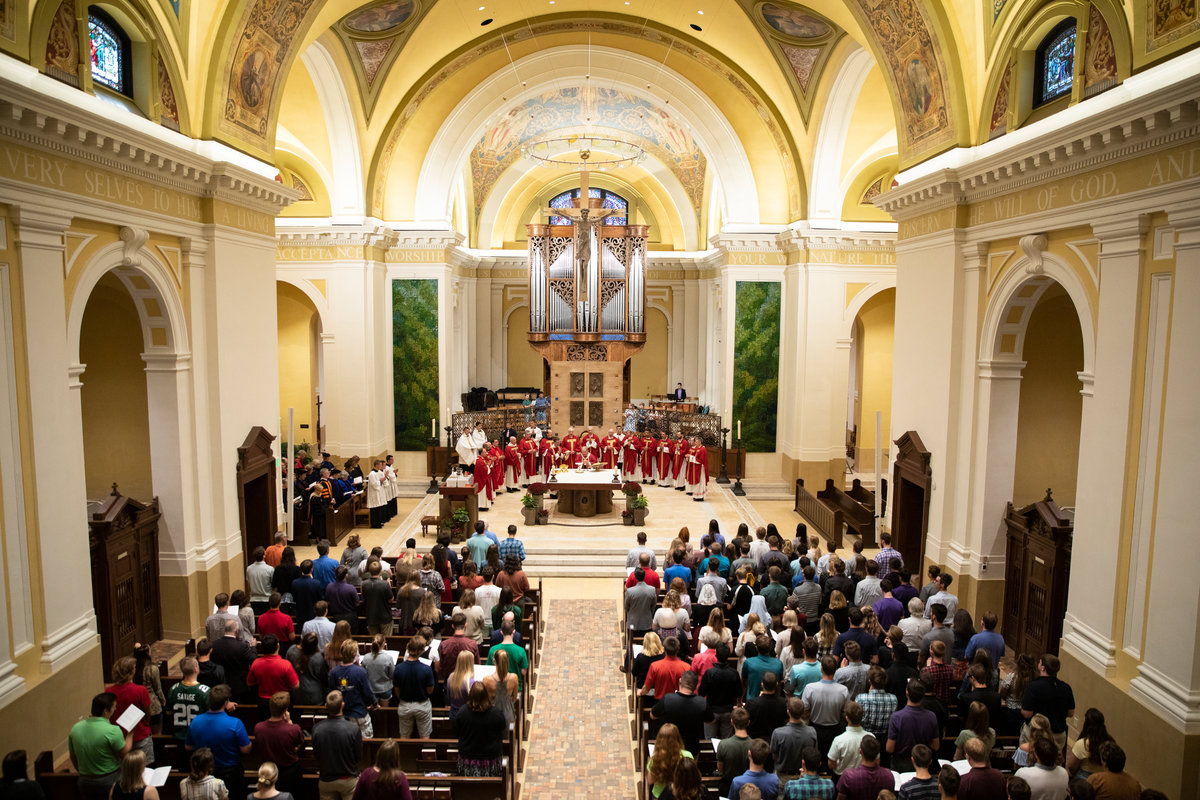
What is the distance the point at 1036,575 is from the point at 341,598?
816cm

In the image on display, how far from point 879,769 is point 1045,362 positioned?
8.05 meters

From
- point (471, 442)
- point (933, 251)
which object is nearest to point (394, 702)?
point (933, 251)

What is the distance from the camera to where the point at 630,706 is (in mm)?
8867

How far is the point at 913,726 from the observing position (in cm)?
573

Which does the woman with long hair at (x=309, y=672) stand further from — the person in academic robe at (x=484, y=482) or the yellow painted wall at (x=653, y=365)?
the yellow painted wall at (x=653, y=365)

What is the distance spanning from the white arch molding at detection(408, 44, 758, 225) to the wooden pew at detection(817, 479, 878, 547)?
25.2 feet

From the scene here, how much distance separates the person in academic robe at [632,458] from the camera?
19.9 m

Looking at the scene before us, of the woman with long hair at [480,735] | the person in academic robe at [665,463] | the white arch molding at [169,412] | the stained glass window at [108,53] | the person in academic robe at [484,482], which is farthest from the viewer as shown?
the person in academic robe at [665,463]

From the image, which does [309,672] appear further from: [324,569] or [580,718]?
[580,718]

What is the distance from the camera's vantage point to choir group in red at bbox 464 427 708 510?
60.4 ft

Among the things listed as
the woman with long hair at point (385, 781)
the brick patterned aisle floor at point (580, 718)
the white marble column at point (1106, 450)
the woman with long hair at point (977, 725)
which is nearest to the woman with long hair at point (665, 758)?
the woman with long hair at point (385, 781)

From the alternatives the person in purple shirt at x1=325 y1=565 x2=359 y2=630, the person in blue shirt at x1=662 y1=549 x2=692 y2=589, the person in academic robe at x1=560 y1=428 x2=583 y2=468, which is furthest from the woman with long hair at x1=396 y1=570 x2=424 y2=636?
the person in academic robe at x1=560 y1=428 x2=583 y2=468

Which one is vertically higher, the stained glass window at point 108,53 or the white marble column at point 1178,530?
the stained glass window at point 108,53

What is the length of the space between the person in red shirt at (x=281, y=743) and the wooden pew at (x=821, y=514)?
31.0 ft
